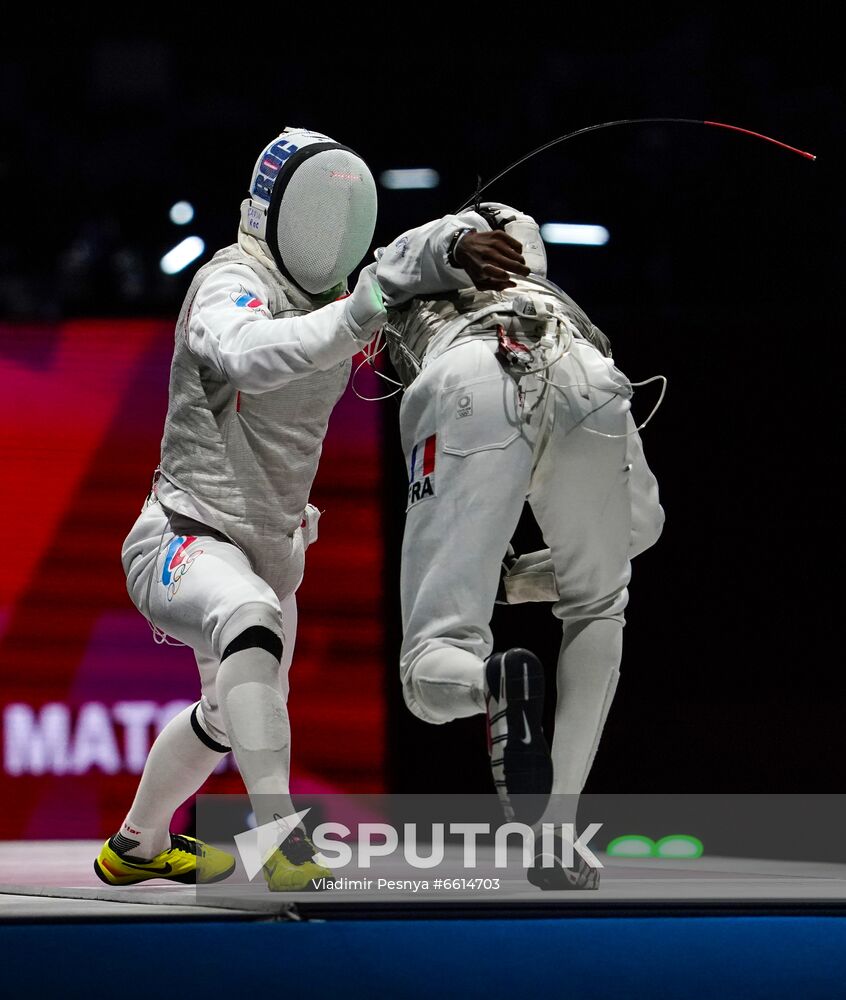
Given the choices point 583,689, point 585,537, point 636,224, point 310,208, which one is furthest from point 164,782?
point 636,224

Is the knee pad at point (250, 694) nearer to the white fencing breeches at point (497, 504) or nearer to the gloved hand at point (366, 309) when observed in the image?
the white fencing breeches at point (497, 504)

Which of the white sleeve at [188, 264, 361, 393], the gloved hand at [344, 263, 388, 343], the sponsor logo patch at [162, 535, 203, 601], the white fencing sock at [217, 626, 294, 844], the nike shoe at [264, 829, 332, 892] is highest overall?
the gloved hand at [344, 263, 388, 343]

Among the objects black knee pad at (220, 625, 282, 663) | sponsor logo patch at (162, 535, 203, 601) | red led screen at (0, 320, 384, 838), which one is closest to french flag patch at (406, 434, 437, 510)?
black knee pad at (220, 625, 282, 663)

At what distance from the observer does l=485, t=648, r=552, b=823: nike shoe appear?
1848 mm

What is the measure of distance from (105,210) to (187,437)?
2375mm

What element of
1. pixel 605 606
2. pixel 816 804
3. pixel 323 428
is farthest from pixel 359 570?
pixel 605 606

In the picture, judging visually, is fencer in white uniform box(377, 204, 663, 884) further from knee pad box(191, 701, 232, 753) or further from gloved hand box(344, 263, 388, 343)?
knee pad box(191, 701, 232, 753)

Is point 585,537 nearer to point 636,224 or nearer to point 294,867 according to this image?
point 294,867

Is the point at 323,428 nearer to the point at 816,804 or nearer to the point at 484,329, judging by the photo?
the point at 484,329

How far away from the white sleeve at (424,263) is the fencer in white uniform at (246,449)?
100mm

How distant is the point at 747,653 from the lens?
422cm

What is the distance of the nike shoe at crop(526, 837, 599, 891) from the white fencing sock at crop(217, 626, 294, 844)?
1.26 ft

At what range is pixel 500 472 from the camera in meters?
2.06

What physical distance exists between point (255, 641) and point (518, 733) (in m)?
0.49
